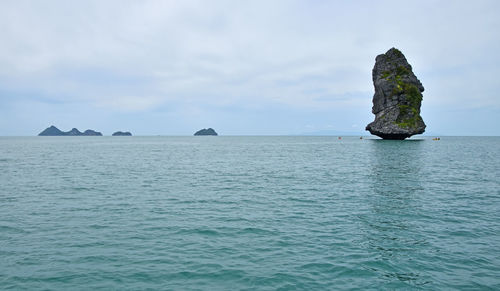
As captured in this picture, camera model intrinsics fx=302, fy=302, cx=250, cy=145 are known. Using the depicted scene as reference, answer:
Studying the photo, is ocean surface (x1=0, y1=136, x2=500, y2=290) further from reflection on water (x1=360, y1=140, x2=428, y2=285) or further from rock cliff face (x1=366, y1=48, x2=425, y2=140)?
rock cliff face (x1=366, y1=48, x2=425, y2=140)

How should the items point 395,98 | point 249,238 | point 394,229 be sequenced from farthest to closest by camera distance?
point 395,98 < point 394,229 < point 249,238

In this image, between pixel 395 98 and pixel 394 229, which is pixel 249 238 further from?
pixel 395 98

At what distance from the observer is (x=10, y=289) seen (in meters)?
9.80

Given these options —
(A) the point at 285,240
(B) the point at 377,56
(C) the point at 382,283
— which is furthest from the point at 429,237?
(B) the point at 377,56

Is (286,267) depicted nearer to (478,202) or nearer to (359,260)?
(359,260)

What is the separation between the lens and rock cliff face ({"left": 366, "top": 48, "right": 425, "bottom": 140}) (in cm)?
11344

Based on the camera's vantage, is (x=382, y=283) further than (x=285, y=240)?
No

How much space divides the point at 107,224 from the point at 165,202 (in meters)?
5.77

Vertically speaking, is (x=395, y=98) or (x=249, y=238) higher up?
(x=395, y=98)

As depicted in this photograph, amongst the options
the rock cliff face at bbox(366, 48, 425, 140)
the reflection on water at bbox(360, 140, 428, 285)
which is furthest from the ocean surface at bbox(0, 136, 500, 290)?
the rock cliff face at bbox(366, 48, 425, 140)

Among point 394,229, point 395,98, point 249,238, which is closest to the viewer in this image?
point 249,238

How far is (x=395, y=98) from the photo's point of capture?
387 feet

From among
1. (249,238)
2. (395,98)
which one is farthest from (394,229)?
(395,98)

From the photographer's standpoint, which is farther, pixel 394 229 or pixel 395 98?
pixel 395 98
